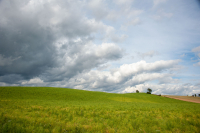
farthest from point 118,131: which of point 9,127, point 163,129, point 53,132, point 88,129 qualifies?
point 9,127

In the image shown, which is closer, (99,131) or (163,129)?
(99,131)

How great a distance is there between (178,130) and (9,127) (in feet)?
42.1

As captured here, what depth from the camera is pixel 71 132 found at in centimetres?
725

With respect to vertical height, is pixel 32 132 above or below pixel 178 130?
above

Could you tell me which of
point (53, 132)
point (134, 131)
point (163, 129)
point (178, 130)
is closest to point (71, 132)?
point (53, 132)

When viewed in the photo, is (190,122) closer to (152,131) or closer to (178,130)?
(178,130)

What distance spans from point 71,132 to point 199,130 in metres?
10.5

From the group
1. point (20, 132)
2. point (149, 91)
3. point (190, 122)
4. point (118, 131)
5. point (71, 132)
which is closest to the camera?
point (20, 132)

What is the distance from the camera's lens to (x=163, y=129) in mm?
8727

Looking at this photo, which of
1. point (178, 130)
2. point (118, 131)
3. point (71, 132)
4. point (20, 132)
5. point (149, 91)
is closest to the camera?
point (20, 132)

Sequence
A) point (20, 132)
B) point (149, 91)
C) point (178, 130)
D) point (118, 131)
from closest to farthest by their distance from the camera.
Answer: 1. point (20, 132)
2. point (118, 131)
3. point (178, 130)
4. point (149, 91)

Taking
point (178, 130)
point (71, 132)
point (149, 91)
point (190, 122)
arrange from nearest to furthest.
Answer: point (71, 132) → point (178, 130) → point (190, 122) → point (149, 91)

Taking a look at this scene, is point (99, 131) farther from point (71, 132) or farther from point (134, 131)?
point (134, 131)

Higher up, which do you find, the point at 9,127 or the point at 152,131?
the point at 9,127
